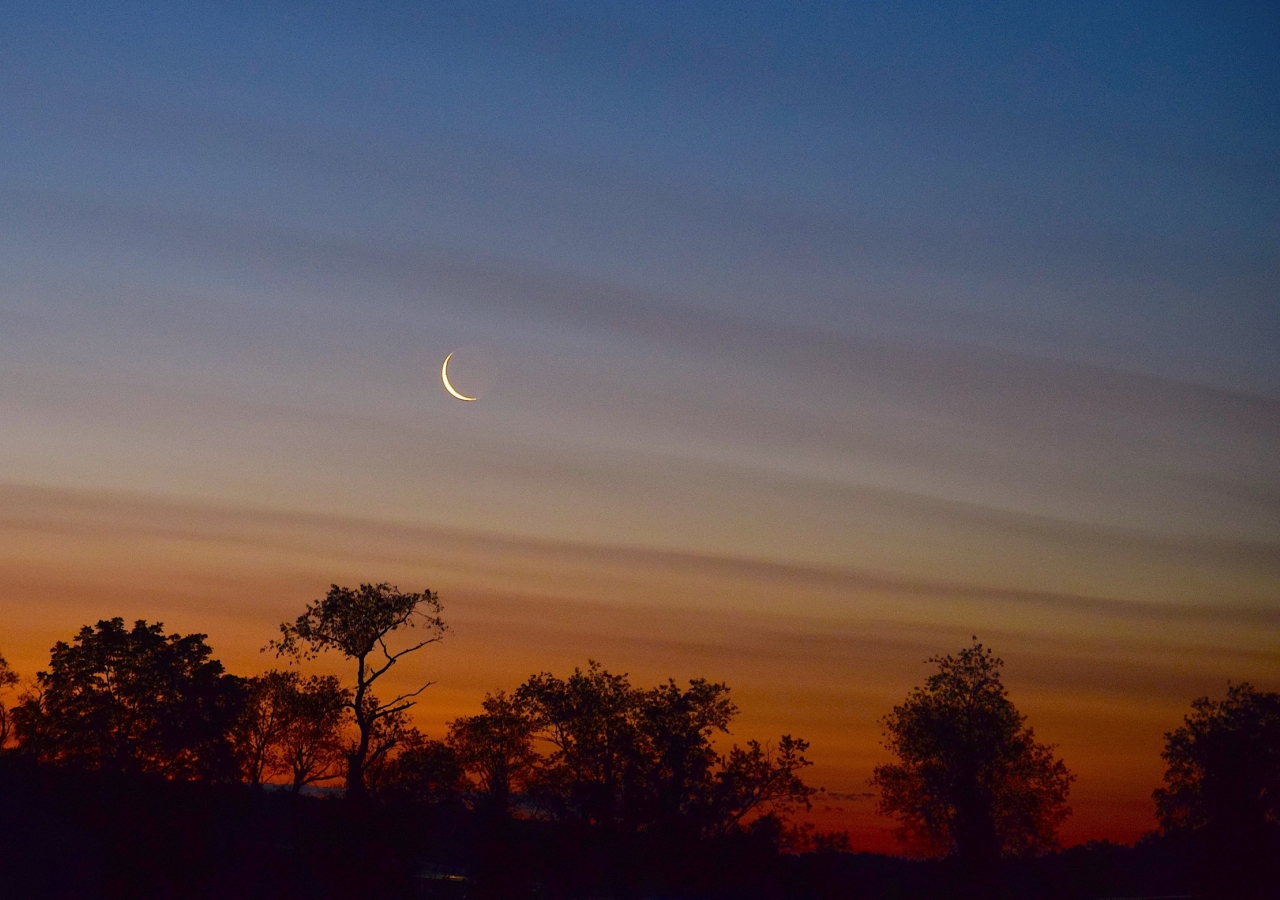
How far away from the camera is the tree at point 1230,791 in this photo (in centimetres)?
10694

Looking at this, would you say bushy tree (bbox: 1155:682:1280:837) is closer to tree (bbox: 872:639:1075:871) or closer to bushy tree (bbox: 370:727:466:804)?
tree (bbox: 872:639:1075:871)

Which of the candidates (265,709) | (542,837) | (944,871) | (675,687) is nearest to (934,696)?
(944,871)

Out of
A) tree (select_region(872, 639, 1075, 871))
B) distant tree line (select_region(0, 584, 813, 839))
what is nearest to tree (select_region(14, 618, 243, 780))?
distant tree line (select_region(0, 584, 813, 839))

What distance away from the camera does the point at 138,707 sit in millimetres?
107938

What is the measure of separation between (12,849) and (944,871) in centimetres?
7058

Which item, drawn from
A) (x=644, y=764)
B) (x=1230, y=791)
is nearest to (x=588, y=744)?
(x=644, y=764)

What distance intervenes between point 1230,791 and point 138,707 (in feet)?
319

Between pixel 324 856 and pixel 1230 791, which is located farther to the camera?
pixel 1230 791

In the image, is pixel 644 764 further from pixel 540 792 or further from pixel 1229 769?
pixel 1229 769

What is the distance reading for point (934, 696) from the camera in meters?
112

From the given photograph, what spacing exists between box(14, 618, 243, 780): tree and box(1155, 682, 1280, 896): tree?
85351 millimetres

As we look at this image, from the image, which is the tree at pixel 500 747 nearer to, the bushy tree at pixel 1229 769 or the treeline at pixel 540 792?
the treeline at pixel 540 792

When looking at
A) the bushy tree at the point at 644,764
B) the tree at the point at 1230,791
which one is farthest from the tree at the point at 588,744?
the tree at the point at 1230,791

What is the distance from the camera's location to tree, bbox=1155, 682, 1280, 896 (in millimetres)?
106938
